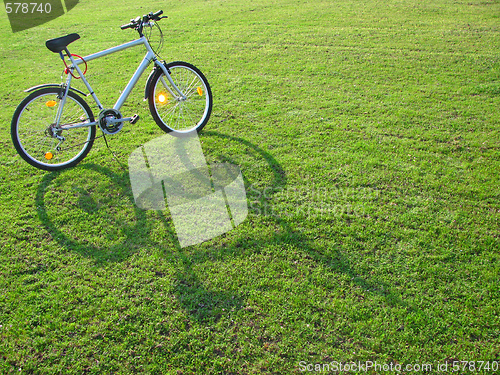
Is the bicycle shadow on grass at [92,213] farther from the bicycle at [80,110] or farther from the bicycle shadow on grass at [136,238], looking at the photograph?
the bicycle at [80,110]

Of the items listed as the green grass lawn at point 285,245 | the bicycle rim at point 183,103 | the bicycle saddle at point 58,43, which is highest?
the bicycle saddle at point 58,43

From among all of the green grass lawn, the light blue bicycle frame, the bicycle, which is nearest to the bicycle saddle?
the bicycle

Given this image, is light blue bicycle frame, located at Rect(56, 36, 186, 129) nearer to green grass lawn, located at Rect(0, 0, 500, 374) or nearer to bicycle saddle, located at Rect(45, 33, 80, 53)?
bicycle saddle, located at Rect(45, 33, 80, 53)

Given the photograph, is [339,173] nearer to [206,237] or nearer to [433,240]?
[433,240]

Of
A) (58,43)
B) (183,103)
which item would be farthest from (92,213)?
(183,103)

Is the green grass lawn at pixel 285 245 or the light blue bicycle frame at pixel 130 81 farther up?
the light blue bicycle frame at pixel 130 81

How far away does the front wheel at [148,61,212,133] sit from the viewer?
479 centimetres

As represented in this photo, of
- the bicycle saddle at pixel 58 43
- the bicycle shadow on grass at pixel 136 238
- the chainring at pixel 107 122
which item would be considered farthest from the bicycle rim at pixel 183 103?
the bicycle shadow on grass at pixel 136 238

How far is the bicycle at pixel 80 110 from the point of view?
4.11m

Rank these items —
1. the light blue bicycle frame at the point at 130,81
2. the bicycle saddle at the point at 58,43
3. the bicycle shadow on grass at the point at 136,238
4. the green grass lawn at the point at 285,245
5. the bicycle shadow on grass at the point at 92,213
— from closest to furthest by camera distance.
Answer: the green grass lawn at the point at 285,245
the bicycle shadow on grass at the point at 136,238
the bicycle shadow on grass at the point at 92,213
the bicycle saddle at the point at 58,43
the light blue bicycle frame at the point at 130,81

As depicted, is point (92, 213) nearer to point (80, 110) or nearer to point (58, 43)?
point (80, 110)

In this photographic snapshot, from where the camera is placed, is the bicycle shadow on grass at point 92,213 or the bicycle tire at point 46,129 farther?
the bicycle tire at point 46,129

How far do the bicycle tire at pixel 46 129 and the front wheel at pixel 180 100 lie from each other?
0.96 m

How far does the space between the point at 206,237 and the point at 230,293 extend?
709 mm
